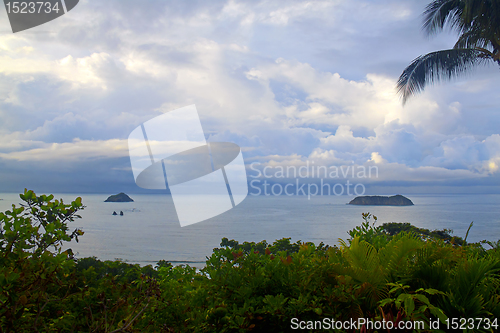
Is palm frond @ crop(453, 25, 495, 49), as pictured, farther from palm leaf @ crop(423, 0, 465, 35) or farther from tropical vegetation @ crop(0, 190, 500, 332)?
tropical vegetation @ crop(0, 190, 500, 332)

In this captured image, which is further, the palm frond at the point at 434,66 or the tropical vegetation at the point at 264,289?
the palm frond at the point at 434,66

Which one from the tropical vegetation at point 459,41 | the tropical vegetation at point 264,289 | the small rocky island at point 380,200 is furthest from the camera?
the small rocky island at point 380,200

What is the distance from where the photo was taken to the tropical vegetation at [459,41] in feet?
30.1

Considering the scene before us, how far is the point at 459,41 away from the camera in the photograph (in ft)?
34.4

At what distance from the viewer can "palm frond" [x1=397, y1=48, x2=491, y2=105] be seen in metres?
9.70

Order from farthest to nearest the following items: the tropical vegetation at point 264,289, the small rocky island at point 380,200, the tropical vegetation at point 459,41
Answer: the small rocky island at point 380,200 < the tropical vegetation at point 459,41 < the tropical vegetation at point 264,289

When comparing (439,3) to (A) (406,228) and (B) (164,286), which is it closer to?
(A) (406,228)

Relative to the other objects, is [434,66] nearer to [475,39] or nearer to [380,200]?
[475,39]

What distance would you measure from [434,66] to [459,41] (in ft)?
5.24

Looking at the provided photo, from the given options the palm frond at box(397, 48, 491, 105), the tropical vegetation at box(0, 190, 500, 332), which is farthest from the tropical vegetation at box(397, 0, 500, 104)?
the tropical vegetation at box(0, 190, 500, 332)

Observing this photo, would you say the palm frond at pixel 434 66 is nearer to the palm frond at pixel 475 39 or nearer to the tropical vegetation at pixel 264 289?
the palm frond at pixel 475 39

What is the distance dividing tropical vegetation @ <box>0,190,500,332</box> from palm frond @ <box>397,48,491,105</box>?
8708mm

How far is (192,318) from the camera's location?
90.5 inches

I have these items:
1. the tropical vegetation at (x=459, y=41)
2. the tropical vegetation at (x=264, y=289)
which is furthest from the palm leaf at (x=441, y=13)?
the tropical vegetation at (x=264, y=289)
